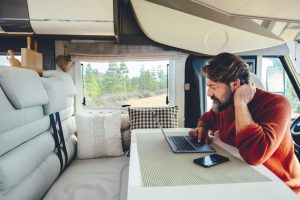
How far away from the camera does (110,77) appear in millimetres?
2701

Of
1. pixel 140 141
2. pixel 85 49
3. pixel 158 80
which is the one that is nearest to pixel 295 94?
pixel 158 80

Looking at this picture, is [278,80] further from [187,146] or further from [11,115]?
[11,115]

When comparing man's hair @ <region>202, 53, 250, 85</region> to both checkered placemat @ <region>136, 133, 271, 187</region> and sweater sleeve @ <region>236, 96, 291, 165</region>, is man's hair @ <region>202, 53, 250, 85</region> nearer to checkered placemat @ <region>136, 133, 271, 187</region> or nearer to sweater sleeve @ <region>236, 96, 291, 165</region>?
sweater sleeve @ <region>236, 96, 291, 165</region>

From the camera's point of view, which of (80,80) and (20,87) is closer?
(20,87)

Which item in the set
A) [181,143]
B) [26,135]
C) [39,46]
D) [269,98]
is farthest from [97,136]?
[269,98]

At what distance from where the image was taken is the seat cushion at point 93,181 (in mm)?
1372

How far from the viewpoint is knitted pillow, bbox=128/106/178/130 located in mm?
2244

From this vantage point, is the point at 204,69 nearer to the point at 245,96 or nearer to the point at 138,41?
the point at 245,96

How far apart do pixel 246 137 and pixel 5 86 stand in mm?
1141

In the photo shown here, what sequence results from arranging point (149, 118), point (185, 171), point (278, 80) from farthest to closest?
1. point (278, 80)
2. point (149, 118)
3. point (185, 171)

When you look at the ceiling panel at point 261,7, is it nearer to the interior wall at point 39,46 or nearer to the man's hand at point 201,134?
the man's hand at point 201,134

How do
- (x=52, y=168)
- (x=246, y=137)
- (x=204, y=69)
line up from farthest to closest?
(x=52, y=168) < (x=204, y=69) < (x=246, y=137)

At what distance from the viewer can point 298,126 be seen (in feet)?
6.65

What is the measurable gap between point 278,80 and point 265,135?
6.17ft
